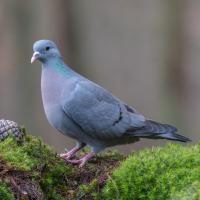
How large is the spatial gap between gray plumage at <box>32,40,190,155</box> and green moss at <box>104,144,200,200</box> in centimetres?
151

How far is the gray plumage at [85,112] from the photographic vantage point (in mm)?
7755

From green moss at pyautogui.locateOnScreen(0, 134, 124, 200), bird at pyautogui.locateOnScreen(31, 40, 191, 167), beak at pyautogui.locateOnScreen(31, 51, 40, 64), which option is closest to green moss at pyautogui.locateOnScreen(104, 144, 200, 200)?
green moss at pyautogui.locateOnScreen(0, 134, 124, 200)

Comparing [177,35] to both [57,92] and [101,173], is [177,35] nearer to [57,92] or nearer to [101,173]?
[57,92]

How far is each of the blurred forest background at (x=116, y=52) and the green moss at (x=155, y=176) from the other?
8.81 metres

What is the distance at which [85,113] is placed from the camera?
783cm

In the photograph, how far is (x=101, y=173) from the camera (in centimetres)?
665

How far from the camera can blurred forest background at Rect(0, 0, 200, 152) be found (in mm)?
15273

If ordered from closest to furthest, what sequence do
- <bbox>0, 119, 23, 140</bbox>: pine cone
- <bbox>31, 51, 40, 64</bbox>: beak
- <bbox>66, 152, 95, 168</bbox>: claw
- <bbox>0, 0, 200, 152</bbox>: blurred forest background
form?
<bbox>0, 119, 23, 140</bbox>: pine cone
<bbox>66, 152, 95, 168</bbox>: claw
<bbox>31, 51, 40, 64</bbox>: beak
<bbox>0, 0, 200, 152</bbox>: blurred forest background

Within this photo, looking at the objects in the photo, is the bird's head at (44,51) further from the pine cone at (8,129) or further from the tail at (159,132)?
the pine cone at (8,129)

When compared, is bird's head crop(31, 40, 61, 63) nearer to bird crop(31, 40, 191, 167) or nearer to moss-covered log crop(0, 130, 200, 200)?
bird crop(31, 40, 191, 167)

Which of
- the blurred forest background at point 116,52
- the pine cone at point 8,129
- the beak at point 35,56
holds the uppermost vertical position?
the beak at point 35,56

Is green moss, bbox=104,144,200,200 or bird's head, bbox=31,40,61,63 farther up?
bird's head, bbox=31,40,61,63

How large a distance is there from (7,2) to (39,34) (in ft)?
3.69

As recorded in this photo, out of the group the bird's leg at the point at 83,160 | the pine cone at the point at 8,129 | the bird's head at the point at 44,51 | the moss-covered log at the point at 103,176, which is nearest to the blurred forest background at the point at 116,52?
the bird's head at the point at 44,51
